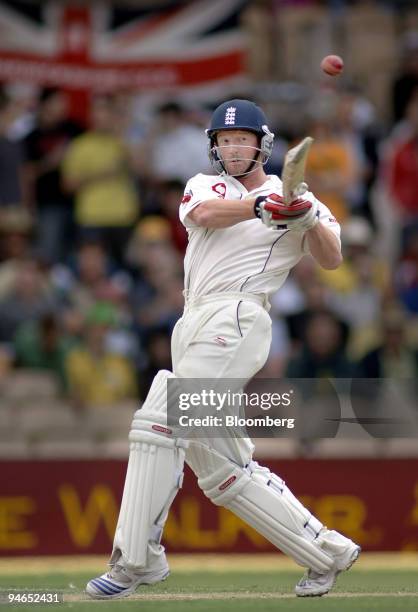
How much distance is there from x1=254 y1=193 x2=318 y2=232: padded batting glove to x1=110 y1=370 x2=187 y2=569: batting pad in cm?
79

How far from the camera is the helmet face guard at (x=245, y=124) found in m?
6.41

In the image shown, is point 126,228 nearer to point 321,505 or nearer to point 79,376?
point 79,376

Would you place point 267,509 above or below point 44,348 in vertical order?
above

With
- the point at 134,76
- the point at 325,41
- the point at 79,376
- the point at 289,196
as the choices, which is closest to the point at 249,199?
the point at 289,196

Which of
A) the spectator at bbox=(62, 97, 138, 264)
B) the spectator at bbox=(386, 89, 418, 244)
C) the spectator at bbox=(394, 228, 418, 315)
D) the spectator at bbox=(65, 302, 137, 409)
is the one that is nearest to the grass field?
the spectator at bbox=(65, 302, 137, 409)

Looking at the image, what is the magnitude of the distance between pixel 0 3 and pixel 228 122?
673 centimetres

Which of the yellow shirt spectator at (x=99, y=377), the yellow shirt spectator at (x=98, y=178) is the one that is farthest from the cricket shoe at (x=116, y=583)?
the yellow shirt spectator at (x=98, y=178)

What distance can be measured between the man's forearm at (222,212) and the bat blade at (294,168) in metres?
0.21

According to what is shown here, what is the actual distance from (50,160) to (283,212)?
660cm

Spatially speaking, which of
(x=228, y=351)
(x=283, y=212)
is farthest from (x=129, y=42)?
(x=283, y=212)

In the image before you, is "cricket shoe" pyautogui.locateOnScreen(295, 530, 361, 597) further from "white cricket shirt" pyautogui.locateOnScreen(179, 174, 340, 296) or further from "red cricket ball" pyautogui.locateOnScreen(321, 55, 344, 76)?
"red cricket ball" pyautogui.locateOnScreen(321, 55, 344, 76)

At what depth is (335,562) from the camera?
636 centimetres

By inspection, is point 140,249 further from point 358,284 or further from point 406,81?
point 406,81

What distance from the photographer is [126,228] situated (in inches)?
482
